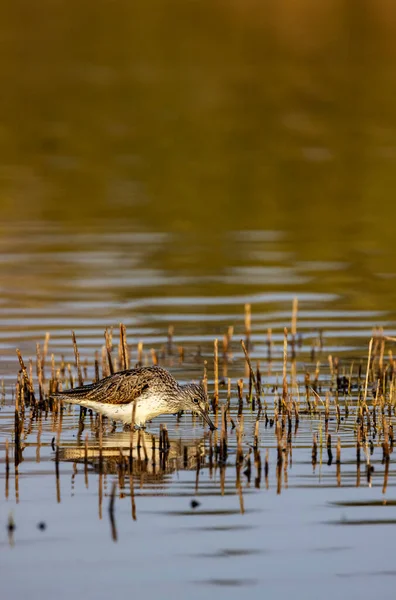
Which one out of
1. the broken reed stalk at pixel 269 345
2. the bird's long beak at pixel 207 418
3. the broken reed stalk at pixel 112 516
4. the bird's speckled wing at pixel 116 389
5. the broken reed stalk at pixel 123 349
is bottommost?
the broken reed stalk at pixel 112 516

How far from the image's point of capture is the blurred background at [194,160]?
2245 cm

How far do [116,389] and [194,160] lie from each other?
27.4 meters

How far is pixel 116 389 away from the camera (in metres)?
13.3

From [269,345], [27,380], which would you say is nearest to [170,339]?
[269,345]

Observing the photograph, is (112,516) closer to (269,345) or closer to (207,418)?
(207,418)

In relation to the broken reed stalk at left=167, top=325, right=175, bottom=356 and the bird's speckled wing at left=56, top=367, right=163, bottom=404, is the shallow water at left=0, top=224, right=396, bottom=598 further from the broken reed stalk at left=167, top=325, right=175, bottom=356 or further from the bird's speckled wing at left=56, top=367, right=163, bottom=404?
the bird's speckled wing at left=56, top=367, right=163, bottom=404

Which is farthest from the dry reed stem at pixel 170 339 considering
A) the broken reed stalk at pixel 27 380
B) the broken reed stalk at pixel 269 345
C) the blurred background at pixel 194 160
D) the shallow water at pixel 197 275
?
the broken reed stalk at pixel 27 380

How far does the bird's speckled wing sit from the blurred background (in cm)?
525

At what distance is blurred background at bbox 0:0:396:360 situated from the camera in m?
22.5

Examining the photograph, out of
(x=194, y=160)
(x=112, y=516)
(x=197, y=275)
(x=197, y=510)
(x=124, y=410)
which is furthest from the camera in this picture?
(x=194, y=160)

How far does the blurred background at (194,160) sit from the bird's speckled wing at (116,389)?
17.2ft

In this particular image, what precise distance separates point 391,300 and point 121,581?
41.3 feet

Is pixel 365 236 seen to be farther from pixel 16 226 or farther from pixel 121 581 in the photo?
pixel 121 581

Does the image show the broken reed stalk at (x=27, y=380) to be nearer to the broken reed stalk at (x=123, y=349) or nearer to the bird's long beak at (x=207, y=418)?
the broken reed stalk at (x=123, y=349)
